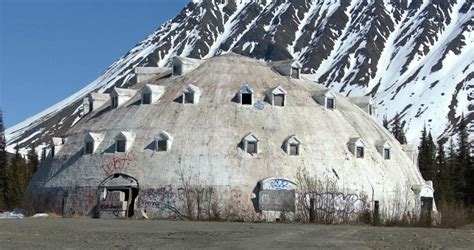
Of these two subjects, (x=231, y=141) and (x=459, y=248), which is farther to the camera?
(x=231, y=141)

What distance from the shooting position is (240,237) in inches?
1250

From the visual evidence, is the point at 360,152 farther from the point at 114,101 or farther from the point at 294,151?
the point at 114,101

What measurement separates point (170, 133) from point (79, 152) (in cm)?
717

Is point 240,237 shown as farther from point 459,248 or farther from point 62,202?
point 62,202

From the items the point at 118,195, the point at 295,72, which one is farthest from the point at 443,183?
the point at 118,195

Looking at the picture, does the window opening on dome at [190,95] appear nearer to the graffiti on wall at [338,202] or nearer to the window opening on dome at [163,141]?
the window opening on dome at [163,141]

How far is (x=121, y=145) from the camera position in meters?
58.4

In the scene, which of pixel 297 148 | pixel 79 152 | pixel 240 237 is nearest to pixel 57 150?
pixel 79 152

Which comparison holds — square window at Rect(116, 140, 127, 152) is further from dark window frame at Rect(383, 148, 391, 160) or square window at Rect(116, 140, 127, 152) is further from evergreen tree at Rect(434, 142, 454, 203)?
evergreen tree at Rect(434, 142, 454, 203)

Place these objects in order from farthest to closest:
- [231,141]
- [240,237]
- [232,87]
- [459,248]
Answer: [232,87], [231,141], [240,237], [459,248]

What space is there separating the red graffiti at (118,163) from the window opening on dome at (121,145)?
1.74 feet

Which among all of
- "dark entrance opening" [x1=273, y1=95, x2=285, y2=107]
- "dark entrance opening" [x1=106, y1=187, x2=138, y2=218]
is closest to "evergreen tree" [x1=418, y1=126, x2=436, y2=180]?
"dark entrance opening" [x1=273, y1=95, x2=285, y2=107]

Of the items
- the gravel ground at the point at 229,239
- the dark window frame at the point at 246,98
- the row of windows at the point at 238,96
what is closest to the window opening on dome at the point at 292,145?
the row of windows at the point at 238,96

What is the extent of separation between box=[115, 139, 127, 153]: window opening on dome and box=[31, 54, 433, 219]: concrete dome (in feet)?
0.26
